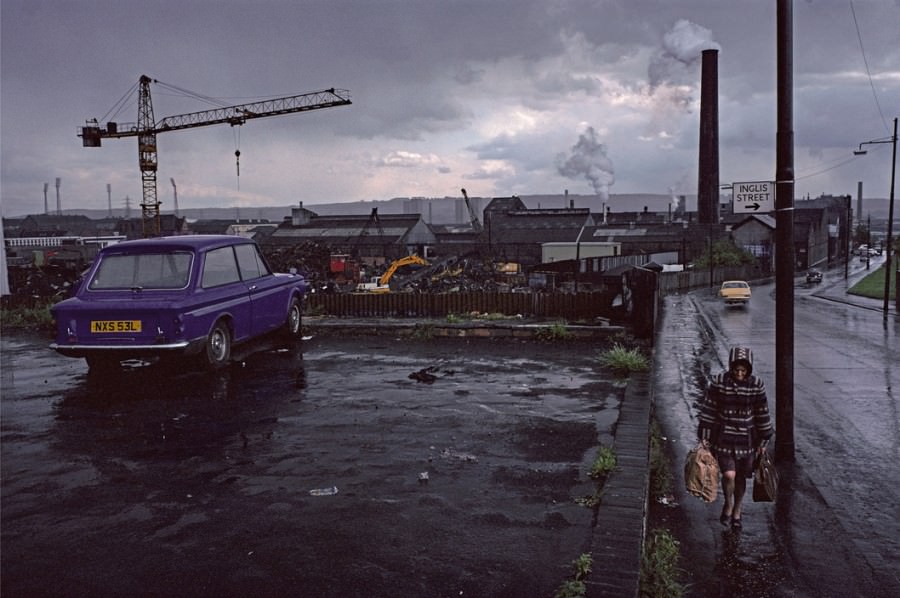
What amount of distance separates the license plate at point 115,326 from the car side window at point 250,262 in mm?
2137

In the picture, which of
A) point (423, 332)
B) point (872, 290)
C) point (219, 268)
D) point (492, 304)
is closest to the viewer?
point (219, 268)

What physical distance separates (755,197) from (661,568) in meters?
4.60

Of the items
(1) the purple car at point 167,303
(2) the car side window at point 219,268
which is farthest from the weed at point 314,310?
(2) the car side window at point 219,268

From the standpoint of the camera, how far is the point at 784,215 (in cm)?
689

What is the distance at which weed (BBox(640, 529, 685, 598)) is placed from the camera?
12.9ft

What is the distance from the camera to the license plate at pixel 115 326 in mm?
8617

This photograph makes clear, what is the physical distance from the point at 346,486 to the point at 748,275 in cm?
6341

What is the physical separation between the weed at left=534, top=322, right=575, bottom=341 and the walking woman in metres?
Answer: 7.34

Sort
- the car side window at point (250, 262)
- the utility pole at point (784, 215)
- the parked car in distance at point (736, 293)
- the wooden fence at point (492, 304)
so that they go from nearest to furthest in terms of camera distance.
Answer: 1. the utility pole at point (784, 215)
2. the car side window at point (250, 262)
3. the wooden fence at point (492, 304)
4. the parked car in distance at point (736, 293)

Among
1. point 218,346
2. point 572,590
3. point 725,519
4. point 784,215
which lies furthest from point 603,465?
point 218,346

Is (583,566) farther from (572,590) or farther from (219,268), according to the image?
(219,268)

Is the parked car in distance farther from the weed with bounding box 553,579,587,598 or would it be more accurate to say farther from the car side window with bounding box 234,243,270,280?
the weed with bounding box 553,579,587,598

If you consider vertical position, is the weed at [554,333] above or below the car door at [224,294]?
below

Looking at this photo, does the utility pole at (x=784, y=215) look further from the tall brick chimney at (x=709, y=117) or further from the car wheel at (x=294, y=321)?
the tall brick chimney at (x=709, y=117)
